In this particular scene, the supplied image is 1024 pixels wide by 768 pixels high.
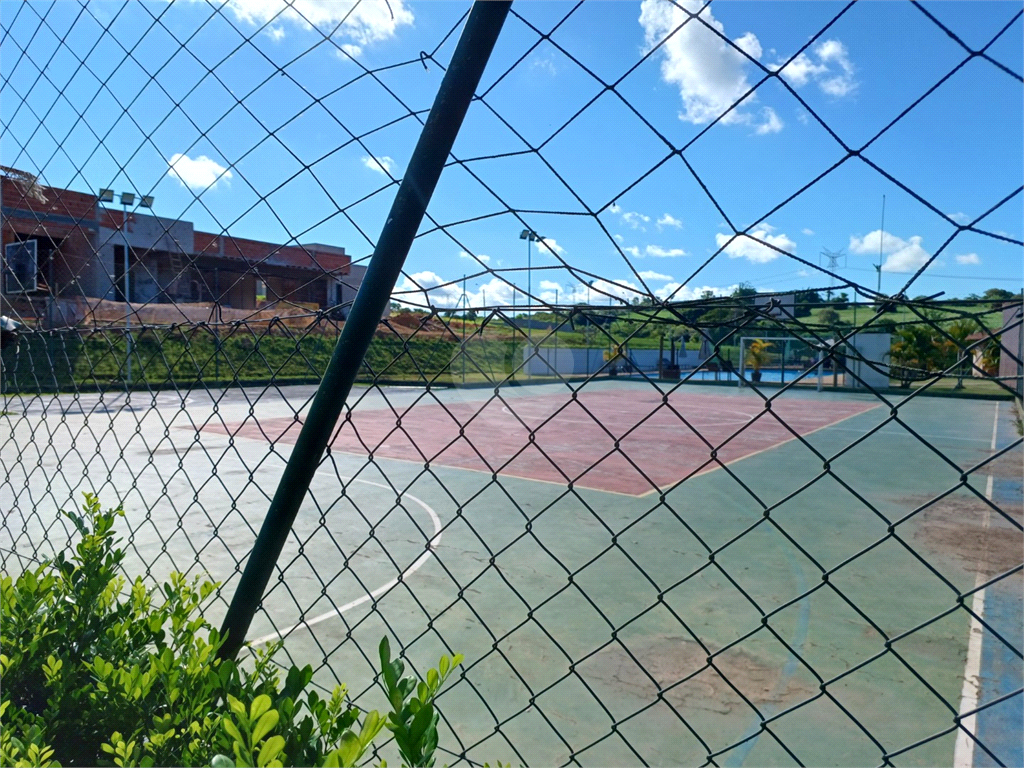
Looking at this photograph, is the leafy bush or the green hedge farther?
the green hedge

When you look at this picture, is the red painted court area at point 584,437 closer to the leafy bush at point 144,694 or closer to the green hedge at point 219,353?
the green hedge at point 219,353

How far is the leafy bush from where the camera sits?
3.16 feet

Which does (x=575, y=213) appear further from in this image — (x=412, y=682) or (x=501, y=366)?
(x=501, y=366)

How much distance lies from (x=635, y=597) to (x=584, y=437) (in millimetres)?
9071

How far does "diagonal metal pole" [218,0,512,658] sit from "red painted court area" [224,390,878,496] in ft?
12.3

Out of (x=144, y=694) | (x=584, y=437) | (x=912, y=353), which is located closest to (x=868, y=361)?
(x=912, y=353)

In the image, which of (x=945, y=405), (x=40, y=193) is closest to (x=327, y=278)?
(x=40, y=193)

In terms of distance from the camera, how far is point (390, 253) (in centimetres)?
124

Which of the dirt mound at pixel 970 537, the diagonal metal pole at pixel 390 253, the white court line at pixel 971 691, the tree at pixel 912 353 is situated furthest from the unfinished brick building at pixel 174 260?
the dirt mound at pixel 970 537

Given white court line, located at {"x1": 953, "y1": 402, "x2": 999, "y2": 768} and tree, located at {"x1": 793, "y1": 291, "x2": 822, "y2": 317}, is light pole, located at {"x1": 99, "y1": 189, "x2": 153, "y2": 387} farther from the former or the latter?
white court line, located at {"x1": 953, "y1": 402, "x2": 999, "y2": 768}

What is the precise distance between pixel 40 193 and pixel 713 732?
332 cm

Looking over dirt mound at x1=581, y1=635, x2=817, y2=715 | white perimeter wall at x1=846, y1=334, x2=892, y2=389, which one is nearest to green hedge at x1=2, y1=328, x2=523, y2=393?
white perimeter wall at x1=846, y1=334, x2=892, y2=389

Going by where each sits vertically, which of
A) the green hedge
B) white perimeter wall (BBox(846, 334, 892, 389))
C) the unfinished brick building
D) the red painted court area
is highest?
the unfinished brick building

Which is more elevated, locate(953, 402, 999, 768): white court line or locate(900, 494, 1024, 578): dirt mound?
locate(953, 402, 999, 768): white court line
